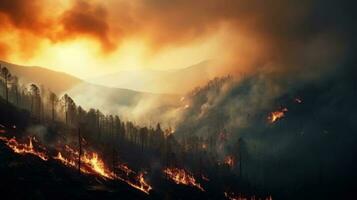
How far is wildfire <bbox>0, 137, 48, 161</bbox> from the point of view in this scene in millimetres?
179000

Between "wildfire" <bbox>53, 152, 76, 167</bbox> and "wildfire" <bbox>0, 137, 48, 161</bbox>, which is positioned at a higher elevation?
"wildfire" <bbox>0, 137, 48, 161</bbox>

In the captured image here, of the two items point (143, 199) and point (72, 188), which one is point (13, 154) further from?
point (143, 199)

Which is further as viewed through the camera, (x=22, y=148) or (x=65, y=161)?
(x=65, y=161)

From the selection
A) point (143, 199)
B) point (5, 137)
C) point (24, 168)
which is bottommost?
point (143, 199)

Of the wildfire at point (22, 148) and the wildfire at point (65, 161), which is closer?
the wildfire at point (22, 148)

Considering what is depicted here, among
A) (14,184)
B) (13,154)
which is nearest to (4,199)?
(14,184)

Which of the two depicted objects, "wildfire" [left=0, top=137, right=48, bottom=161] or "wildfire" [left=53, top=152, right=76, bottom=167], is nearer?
"wildfire" [left=0, top=137, right=48, bottom=161]

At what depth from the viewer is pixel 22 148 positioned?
184 m

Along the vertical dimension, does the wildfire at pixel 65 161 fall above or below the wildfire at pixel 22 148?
below

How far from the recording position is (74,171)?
182 meters

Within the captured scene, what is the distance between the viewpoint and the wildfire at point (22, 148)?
179m

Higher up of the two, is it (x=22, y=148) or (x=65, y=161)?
(x=22, y=148)

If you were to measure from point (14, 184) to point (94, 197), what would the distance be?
29610 millimetres

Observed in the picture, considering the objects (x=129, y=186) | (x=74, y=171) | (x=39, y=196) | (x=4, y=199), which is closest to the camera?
(x=4, y=199)
